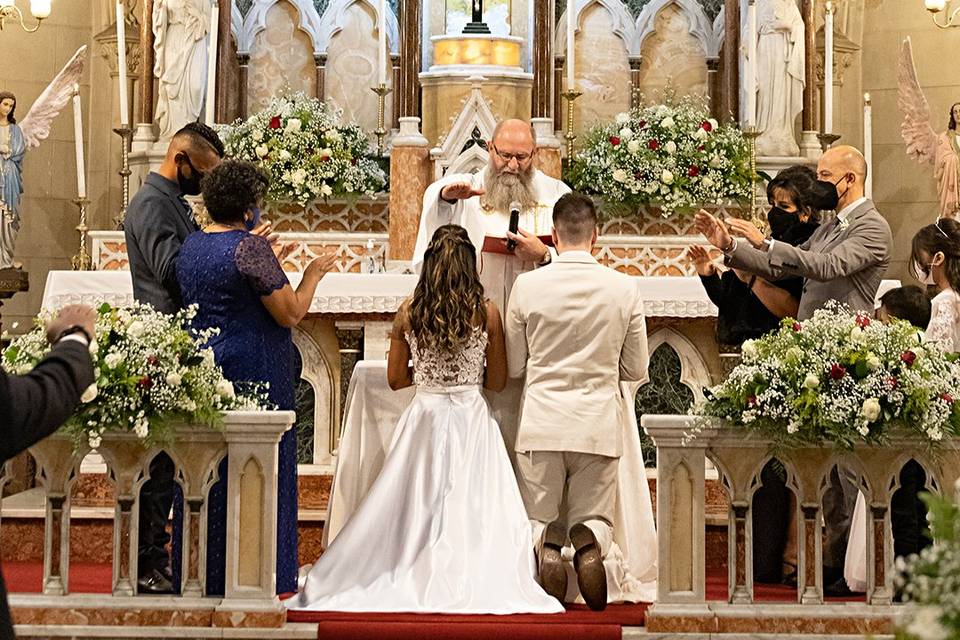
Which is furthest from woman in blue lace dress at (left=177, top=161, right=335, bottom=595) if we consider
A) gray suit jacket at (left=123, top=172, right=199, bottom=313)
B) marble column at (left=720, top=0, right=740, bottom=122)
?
marble column at (left=720, top=0, right=740, bottom=122)

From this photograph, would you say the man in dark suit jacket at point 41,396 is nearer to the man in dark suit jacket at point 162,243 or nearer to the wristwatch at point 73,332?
the wristwatch at point 73,332

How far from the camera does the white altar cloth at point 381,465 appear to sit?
607 centimetres

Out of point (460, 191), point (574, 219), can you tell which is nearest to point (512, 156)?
point (460, 191)

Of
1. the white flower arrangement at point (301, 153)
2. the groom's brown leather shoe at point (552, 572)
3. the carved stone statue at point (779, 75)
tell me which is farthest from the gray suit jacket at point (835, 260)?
the carved stone statue at point (779, 75)

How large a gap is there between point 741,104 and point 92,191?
4.84 metres

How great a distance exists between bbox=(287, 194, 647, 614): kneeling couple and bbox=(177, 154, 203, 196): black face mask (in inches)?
37.9

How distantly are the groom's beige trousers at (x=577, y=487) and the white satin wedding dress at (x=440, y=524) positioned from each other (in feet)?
0.33

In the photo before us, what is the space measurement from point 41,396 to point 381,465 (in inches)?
120

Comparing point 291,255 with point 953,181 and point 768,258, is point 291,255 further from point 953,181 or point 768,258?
point 953,181

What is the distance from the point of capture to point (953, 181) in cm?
1073

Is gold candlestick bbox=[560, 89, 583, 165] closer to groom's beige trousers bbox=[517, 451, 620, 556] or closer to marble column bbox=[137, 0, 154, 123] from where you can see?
marble column bbox=[137, 0, 154, 123]

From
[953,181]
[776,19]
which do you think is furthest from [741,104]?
[953,181]

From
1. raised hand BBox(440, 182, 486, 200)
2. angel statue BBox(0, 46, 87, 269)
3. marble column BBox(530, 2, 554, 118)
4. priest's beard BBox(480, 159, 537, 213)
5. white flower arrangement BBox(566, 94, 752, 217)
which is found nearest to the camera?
raised hand BBox(440, 182, 486, 200)

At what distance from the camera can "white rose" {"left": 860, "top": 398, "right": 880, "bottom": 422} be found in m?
5.11
